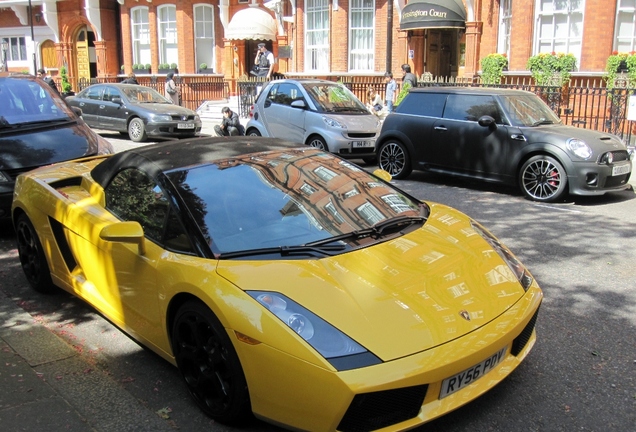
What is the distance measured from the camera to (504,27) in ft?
61.8

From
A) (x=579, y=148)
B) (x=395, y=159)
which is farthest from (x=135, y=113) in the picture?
(x=579, y=148)

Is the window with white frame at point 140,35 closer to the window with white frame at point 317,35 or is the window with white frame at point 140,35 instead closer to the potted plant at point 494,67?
the window with white frame at point 317,35

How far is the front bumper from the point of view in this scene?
274 cm

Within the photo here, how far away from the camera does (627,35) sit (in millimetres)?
16031

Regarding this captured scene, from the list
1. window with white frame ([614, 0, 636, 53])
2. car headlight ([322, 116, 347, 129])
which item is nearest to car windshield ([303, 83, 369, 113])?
car headlight ([322, 116, 347, 129])

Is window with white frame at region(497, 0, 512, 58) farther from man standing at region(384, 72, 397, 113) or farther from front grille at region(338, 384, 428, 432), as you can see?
front grille at region(338, 384, 428, 432)

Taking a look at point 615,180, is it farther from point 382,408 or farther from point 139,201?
point 382,408

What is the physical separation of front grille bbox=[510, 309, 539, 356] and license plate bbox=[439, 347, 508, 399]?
4.8 inches

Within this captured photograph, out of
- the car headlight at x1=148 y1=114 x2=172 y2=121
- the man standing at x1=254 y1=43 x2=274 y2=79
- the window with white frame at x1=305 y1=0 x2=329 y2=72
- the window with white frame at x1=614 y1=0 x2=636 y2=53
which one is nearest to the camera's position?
the window with white frame at x1=614 y1=0 x2=636 y2=53

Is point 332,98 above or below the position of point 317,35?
below

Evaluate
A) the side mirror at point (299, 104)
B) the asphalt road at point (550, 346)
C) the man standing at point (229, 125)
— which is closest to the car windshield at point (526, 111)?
the asphalt road at point (550, 346)

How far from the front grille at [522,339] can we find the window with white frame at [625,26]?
15.0 meters

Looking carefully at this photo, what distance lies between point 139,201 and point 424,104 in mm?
7455

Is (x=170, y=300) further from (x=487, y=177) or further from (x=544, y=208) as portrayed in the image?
(x=487, y=177)
